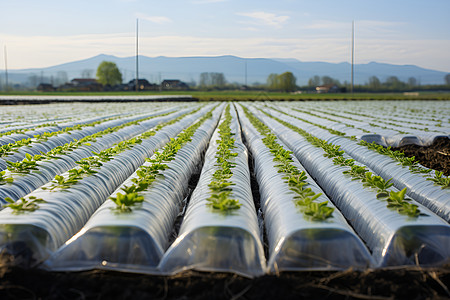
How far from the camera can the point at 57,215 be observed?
4.14 metres

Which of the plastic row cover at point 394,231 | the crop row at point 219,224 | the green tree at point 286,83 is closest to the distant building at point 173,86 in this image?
the green tree at point 286,83

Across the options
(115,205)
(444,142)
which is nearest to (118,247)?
(115,205)

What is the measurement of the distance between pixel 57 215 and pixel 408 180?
509 centimetres

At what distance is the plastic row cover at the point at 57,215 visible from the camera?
3707 millimetres

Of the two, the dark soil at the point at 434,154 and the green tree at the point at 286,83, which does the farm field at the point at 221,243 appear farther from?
the green tree at the point at 286,83

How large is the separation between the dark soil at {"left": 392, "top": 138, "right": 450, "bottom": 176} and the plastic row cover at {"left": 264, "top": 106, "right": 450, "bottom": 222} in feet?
5.17

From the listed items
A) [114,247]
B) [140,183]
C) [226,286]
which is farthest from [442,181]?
[114,247]

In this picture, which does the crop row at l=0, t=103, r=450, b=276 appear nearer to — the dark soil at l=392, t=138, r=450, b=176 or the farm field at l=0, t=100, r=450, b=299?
the farm field at l=0, t=100, r=450, b=299

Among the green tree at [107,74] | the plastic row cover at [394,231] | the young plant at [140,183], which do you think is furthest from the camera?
the green tree at [107,74]

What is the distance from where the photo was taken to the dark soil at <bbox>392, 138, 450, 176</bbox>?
8.79 metres

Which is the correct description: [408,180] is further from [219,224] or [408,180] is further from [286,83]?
[286,83]

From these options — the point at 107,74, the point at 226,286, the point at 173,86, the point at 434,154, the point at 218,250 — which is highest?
the point at 107,74

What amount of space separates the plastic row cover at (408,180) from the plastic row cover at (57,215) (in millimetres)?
4524

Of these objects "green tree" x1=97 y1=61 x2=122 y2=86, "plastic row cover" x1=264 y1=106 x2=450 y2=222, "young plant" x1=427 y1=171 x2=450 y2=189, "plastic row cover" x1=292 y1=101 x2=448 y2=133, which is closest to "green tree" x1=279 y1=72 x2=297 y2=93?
"green tree" x1=97 y1=61 x2=122 y2=86
